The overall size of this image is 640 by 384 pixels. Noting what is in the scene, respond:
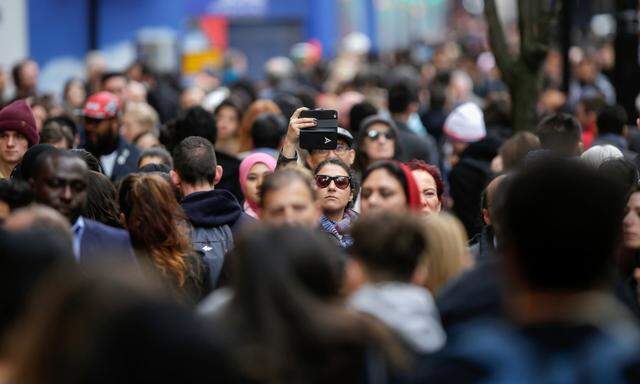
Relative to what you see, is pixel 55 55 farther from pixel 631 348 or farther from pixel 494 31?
pixel 631 348

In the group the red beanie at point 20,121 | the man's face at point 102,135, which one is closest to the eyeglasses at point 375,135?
the man's face at point 102,135

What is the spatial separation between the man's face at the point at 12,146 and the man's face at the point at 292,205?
3.90m

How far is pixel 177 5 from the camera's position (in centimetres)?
2775

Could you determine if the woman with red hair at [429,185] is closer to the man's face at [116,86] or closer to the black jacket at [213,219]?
the black jacket at [213,219]

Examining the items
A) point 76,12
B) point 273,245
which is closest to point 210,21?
point 76,12

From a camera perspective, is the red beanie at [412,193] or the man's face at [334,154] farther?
the man's face at [334,154]

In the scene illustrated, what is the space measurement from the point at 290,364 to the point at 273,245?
414 mm

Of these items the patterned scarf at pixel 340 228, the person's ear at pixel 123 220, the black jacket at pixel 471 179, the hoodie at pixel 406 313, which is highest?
the hoodie at pixel 406 313

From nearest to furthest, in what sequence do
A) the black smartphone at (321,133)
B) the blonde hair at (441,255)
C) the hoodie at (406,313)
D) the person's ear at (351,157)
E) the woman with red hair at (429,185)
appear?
the hoodie at (406,313)
the blonde hair at (441,255)
the woman with red hair at (429,185)
the black smartphone at (321,133)
the person's ear at (351,157)

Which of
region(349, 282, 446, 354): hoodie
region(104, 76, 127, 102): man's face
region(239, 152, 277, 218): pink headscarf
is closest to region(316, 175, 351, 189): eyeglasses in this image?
region(239, 152, 277, 218): pink headscarf

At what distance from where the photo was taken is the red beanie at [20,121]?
9.69 metres

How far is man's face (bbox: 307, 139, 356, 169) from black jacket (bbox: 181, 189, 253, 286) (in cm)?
152

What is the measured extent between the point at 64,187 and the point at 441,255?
2002mm

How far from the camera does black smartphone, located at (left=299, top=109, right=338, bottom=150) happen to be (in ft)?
28.6
